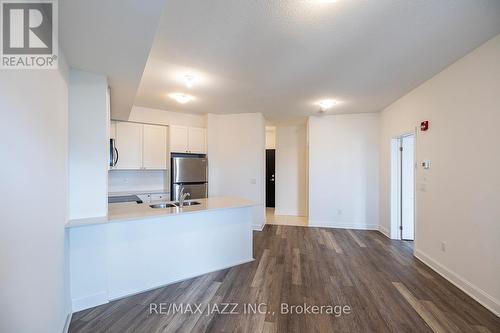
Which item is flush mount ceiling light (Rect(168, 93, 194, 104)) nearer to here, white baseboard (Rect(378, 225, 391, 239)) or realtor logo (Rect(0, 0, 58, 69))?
realtor logo (Rect(0, 0, 58, 69))

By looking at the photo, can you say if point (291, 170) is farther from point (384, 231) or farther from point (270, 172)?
point (384, 231)

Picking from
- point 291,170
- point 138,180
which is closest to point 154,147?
point 138,180

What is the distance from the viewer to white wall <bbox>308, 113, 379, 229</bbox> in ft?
16.8

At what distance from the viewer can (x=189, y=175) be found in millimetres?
4891

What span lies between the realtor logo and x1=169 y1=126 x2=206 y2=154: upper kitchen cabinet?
3.13 meters

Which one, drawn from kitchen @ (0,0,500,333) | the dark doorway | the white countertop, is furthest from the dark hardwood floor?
the dark doorway

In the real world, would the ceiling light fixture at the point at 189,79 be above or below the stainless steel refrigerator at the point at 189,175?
above

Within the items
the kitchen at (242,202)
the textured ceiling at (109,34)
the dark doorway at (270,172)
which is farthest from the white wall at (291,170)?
the textured ceiling at (109,34)

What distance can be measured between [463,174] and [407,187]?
73.7 inches

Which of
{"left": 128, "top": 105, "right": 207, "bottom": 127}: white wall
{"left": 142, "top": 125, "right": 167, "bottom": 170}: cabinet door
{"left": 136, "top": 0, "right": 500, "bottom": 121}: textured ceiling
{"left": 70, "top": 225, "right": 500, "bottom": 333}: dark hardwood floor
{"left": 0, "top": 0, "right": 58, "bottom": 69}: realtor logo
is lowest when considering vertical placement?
{"left": 70, "top": 225, "right": 500, "bottom": 333}: dark hardwood floor

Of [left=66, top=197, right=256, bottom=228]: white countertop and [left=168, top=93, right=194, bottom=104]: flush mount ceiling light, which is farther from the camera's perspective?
[left=168, top=93, right=194, bottom=104]: flush mount ceiling light

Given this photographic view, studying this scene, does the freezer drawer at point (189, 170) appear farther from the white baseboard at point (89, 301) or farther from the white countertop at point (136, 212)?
the white baseboard at point (89, 301)

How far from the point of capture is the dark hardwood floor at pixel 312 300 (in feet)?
6.44

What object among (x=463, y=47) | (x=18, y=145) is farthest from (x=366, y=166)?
(x=18, y=145)
